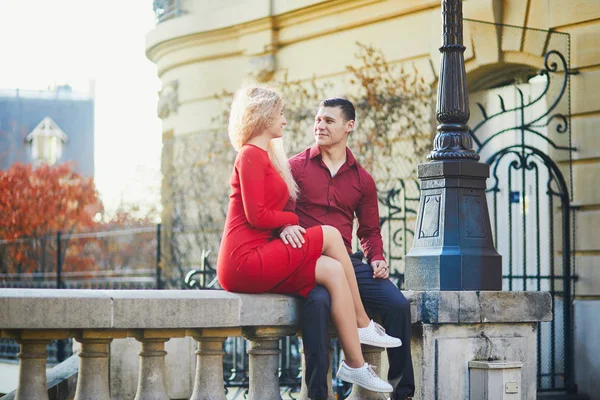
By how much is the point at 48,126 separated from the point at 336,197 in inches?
1907

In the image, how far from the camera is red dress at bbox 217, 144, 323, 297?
550 centimetres

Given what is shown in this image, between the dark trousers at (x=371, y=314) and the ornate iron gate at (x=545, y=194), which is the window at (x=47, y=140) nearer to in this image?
the ornate iron gate at (x=545, y=194)

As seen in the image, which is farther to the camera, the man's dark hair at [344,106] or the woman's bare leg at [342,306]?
the man's dark hair at [344,106]

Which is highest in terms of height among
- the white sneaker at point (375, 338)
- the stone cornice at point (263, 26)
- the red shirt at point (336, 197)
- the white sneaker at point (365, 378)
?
the stone cornice at point (263, 26)

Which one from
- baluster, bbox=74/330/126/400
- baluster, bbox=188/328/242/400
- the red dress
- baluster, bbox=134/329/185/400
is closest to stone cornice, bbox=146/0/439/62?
the red dress

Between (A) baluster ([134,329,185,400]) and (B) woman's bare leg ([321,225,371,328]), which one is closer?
(A) baluster ([134,329,185,400])

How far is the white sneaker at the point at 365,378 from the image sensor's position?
18.2ft

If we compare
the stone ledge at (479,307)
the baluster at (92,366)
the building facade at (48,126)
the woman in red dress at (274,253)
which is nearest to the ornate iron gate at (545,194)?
the stone ledge at (479,307)

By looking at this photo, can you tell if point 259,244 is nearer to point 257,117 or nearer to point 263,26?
point 257,117

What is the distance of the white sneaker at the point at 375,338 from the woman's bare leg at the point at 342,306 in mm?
124

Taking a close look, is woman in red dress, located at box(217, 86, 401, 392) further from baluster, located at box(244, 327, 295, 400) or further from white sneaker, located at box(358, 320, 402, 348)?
baluster, located at box(244, 327, 295, 400)

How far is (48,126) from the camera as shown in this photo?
52938 mm

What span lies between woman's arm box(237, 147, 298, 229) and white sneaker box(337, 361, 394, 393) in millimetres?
832

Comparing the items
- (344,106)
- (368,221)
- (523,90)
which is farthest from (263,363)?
(523,90)
